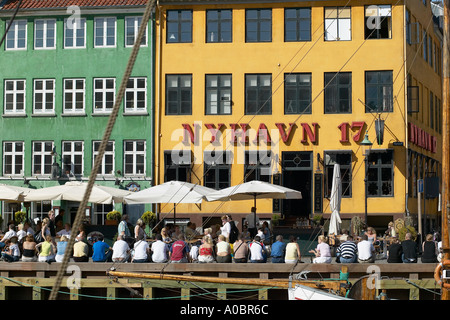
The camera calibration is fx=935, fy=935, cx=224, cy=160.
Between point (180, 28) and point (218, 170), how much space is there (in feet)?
22.4

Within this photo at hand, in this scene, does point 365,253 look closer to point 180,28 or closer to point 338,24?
point 338,24

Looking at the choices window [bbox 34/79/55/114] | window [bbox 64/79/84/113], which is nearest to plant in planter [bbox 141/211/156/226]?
window [bbox 64/79/84/113]

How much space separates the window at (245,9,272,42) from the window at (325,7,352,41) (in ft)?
8.61

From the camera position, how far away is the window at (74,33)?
43.5 m

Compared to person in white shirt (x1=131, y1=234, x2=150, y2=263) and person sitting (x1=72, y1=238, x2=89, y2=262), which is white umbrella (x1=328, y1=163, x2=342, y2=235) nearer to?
person in white shirt (x1=131, y1=234, x2=150, y2=263)

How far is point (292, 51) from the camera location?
138 ft

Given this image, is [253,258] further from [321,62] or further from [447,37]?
[321,62]

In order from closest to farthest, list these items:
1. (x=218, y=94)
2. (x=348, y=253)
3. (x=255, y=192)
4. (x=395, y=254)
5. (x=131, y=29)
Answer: (x=348, y=253) < (x=395, y=254) < (x=255, y=192) < (x=218, y=94) < (x=131, y=29)

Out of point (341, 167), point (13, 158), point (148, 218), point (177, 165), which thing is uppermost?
point (13, 158)

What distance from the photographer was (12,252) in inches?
1000

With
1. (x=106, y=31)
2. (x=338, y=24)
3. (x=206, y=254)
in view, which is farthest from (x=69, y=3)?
(x=206, y=254)

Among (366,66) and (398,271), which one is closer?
(398,271)
